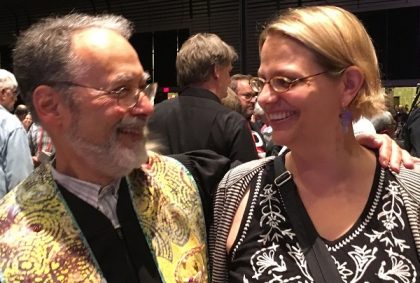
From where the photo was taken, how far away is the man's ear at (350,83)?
1.37 m

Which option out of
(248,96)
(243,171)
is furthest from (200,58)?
(248,96)

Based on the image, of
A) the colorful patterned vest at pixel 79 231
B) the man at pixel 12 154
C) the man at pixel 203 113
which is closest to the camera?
the colorful patterned vest at pixel 79 231

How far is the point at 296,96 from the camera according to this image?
1321 millimetres

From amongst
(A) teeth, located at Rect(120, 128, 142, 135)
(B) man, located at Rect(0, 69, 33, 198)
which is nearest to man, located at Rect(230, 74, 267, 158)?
(B) man, located at Rect(0, 69, 33, 198)

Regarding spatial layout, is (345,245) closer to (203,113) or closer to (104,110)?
(104,110)

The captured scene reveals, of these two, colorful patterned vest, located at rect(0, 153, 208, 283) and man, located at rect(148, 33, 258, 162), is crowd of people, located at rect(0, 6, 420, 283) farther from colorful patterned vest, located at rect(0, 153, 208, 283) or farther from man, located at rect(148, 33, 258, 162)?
man, located at rect(148, 33, 258, 162)

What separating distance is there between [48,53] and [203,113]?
1.48 meters

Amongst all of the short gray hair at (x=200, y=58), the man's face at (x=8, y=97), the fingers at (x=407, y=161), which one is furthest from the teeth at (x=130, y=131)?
the man's face at (x=8, y=97)

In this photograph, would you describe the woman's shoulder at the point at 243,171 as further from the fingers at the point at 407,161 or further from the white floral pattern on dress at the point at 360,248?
the fingers at the point at 407,161

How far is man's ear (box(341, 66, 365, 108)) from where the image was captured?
53.8 inches

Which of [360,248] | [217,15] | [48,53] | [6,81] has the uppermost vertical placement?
[48,53]

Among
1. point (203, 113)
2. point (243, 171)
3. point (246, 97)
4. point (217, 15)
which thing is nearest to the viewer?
point (243, 171)

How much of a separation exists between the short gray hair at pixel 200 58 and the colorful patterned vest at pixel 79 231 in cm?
132

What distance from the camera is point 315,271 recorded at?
4.31 ft
